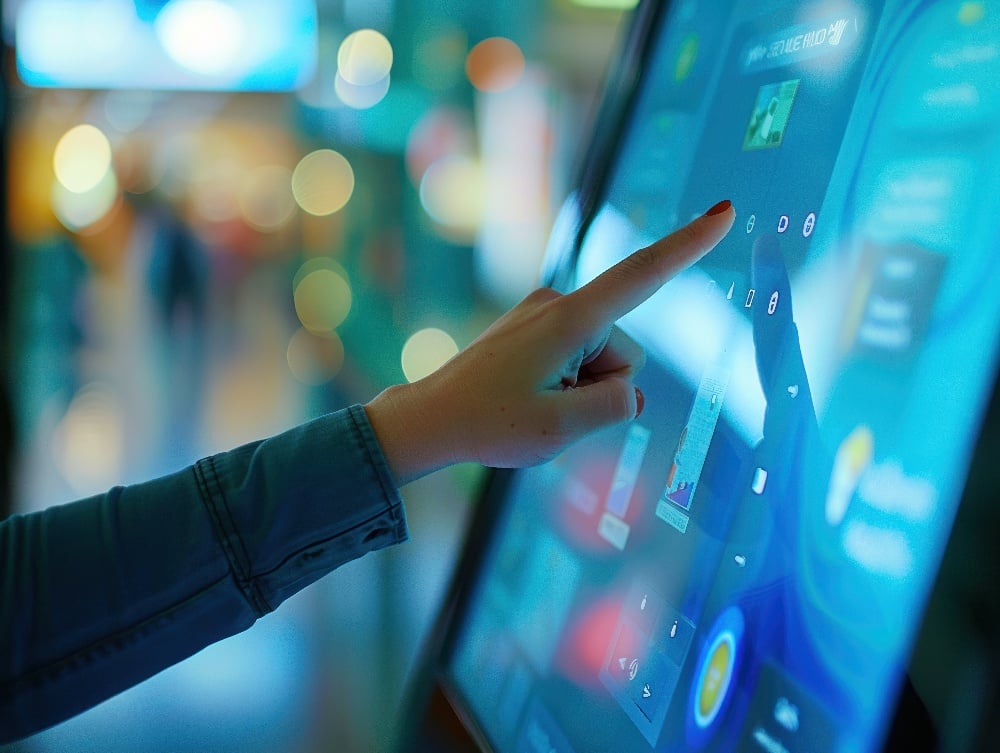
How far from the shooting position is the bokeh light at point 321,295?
15.6ft

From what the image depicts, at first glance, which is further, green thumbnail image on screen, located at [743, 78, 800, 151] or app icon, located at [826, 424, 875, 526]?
green thumbnail image on screen, located at [743, 78, 800, 151]

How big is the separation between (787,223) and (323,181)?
4631 mm

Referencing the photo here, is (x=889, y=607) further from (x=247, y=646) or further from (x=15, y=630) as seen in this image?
(x=247, y=646)

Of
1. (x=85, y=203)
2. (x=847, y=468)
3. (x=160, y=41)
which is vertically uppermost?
(x=160, y=41)

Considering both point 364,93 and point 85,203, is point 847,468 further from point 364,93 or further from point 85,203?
point 85,203

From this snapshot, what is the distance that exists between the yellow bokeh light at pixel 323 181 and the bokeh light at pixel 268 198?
65mm

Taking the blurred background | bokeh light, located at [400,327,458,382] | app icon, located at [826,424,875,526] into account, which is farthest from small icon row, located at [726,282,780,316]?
bokeh light, located at [400,327,458,382]

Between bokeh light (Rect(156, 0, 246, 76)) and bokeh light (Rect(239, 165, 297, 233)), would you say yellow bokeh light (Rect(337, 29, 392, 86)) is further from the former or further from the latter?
bokeh light (Rect(239, 165, 297, 233))

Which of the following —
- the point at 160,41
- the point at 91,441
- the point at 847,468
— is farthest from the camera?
the point at 160,41

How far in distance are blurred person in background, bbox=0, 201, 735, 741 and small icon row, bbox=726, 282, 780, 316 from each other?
47mm

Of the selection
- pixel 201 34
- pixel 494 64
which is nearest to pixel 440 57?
pixel 494 64

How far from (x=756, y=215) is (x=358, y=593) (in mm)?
1288

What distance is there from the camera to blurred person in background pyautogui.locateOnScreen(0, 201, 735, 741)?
50 centimetres

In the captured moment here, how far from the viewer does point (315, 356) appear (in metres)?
4.56
